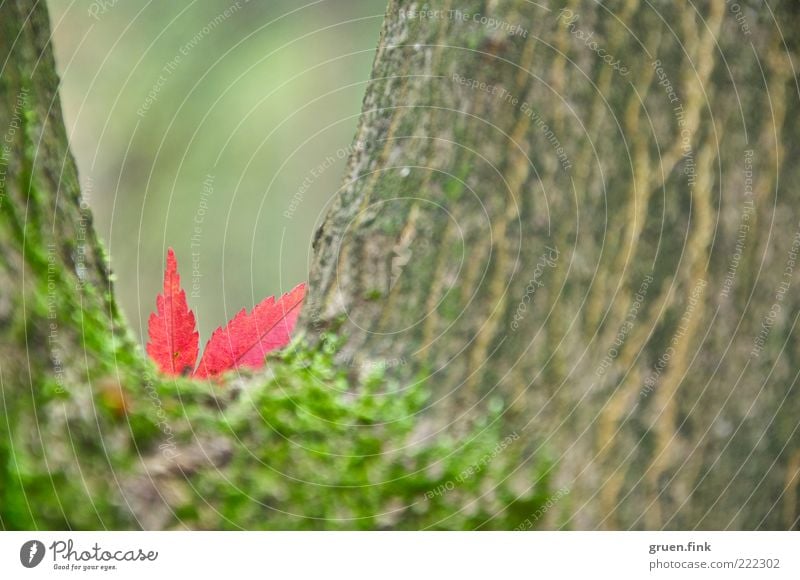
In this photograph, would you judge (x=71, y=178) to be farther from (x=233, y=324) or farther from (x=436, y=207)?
(x=436, y=207)

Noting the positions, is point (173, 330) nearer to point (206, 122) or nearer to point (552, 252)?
point (552, 252)

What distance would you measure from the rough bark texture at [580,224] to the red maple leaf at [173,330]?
0.43ft

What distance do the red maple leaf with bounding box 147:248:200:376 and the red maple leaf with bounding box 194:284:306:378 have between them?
2 centimetres

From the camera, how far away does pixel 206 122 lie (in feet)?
5.45

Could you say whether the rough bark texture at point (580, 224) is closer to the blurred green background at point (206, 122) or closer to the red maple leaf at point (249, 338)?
the red maple leaf at point (249, 338)

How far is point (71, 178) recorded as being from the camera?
69 cm

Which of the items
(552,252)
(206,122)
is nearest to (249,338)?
(552,252)

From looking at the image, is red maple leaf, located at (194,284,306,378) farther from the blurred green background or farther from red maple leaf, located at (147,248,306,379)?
the blurred green background

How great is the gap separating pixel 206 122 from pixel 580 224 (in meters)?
1.14

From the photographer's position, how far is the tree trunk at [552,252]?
702 mm

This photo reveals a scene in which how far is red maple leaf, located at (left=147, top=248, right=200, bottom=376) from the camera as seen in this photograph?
0.75m

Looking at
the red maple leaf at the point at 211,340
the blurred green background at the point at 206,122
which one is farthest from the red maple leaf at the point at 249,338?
the blurred green background at the point at 206,122

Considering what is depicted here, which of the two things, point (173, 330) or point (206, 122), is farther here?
point (206, 122)

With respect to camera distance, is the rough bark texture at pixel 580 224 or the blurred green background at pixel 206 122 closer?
the rough bark texture at pixel 580 224
